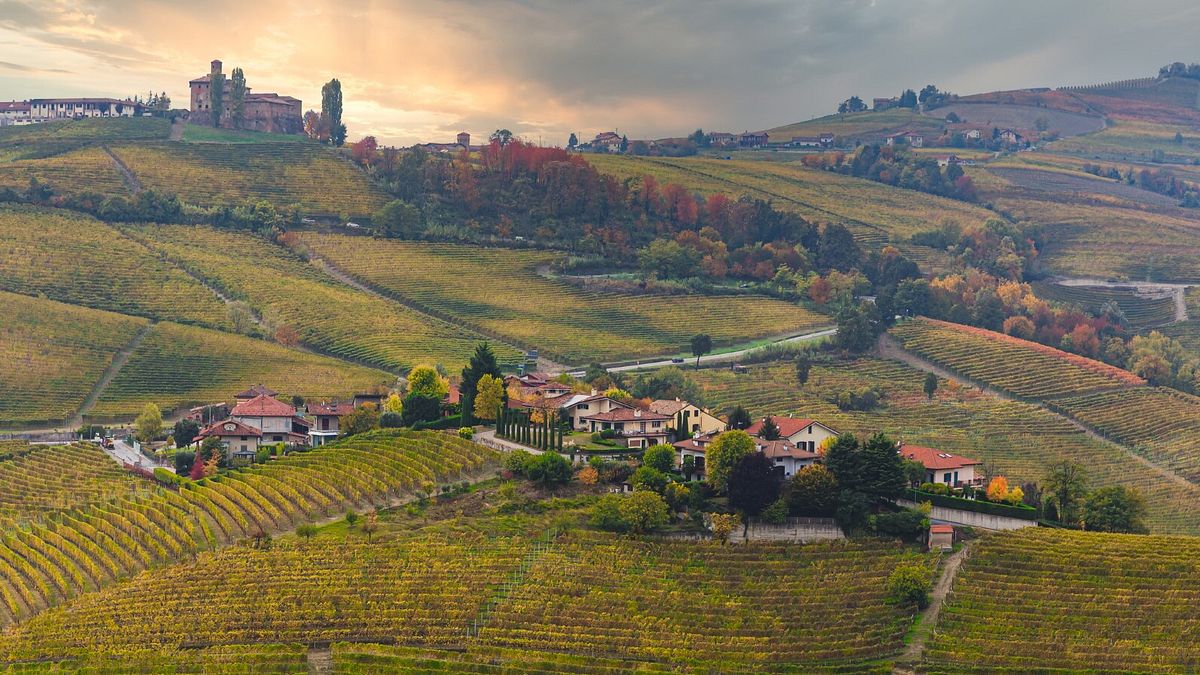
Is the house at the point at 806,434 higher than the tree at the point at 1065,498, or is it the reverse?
the house at the point at 806,434

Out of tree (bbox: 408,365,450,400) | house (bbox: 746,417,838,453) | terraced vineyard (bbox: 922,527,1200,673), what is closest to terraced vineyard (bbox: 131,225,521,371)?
tree (bbox: 408,365,450,400)

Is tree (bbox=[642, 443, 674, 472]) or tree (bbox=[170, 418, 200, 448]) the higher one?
tree (bbox=[642, 443, 674, 472])

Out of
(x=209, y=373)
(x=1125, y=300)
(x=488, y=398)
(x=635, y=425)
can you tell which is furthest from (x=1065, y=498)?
(x=1125, y=300)

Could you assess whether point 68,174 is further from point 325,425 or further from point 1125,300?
point 1125,300

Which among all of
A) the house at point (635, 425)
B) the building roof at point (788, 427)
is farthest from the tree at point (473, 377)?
the building roof at point (788, 427)

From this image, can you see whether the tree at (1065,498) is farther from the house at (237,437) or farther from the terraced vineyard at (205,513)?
the house at (237,437)

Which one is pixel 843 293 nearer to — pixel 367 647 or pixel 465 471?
pixel 465 471

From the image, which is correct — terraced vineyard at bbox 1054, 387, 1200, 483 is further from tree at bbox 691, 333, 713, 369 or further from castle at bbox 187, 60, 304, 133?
castle at bbox 187, 60, 304, 133
